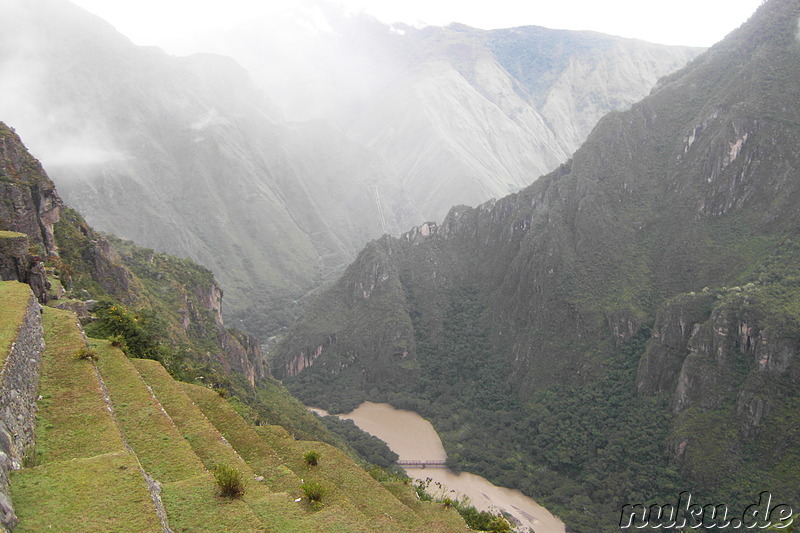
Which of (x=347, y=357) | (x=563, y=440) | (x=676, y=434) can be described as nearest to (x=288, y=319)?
(x=347, y=357)

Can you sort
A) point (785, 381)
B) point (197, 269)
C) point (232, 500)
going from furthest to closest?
point (197, 269) < point (785, 381) < point (232, 500)

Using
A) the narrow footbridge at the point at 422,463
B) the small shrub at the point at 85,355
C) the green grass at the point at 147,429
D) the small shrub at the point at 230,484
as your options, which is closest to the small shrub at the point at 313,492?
the small shrub at the point at 230,484

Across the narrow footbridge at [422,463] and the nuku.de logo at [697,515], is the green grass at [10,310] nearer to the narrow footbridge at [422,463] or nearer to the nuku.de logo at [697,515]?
the nuku.de logo at [697,515]

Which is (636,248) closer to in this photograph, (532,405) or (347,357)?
(532,405)

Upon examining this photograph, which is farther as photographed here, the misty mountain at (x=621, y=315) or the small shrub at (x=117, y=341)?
the misty mountain at (x=621, y=315)

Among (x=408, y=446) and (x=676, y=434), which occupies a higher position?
(x=676, y=434)

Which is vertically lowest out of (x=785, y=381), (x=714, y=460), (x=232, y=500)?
(x=714, y=460)

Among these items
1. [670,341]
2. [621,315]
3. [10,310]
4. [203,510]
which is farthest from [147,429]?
[621,315]
